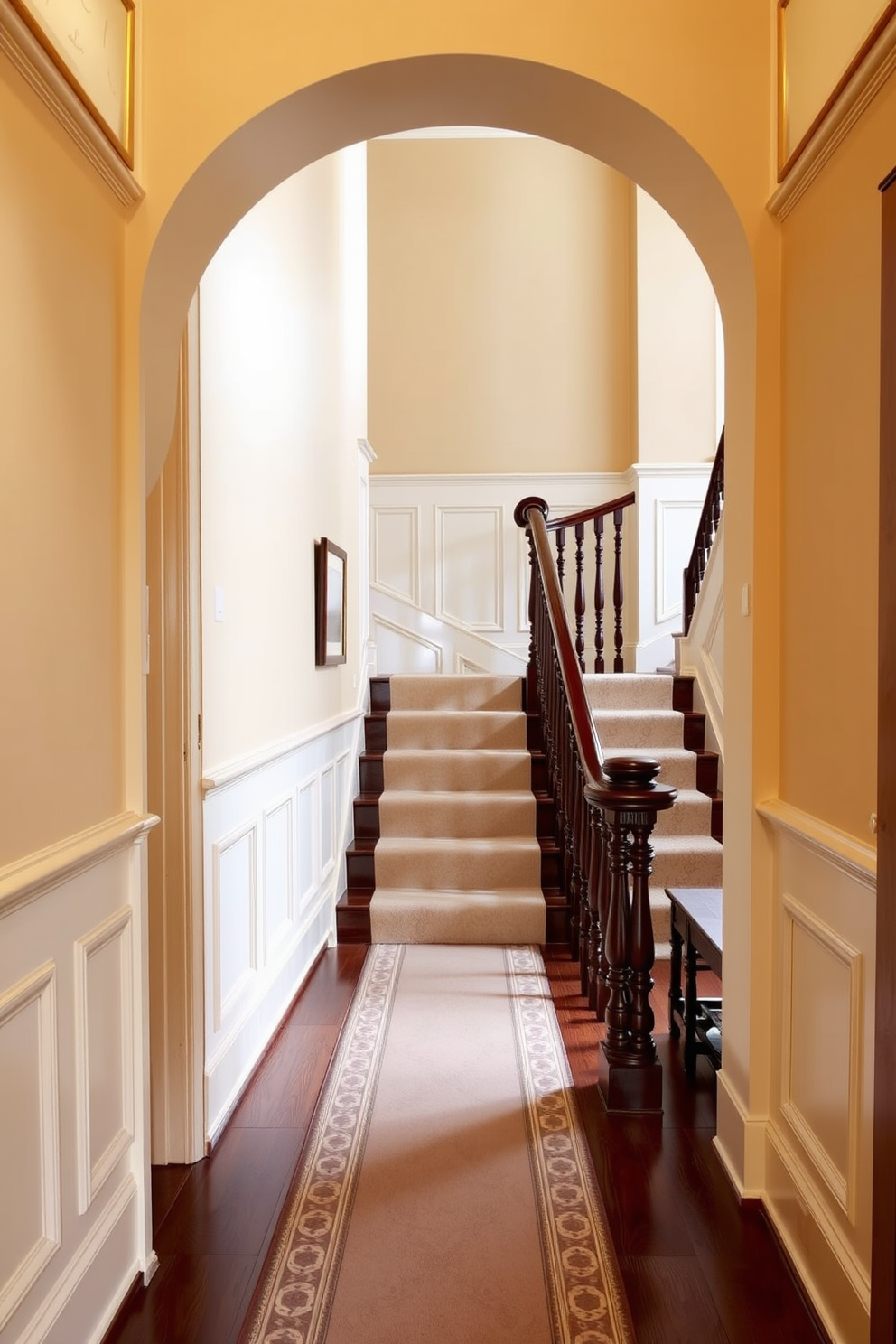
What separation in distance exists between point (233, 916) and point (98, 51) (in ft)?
7.40

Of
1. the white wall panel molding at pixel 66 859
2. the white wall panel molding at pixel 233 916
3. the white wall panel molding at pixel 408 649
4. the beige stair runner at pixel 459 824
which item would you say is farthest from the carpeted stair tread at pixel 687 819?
the white wall panel molding at pixel 66 859

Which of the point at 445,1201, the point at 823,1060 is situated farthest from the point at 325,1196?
the point at 823,1060

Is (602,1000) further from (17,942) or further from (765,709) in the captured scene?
(17,942)

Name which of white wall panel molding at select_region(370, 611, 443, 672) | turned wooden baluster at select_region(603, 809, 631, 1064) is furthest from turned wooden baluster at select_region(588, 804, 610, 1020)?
white wall panel molding at select_region(370, 611, 443, 672)

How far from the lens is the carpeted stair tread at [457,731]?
5.66 metres

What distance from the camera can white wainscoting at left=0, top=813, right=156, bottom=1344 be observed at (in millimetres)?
1557

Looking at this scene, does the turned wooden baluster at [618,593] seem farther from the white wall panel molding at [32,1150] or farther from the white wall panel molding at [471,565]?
the white wall panel molding at [32,1150]

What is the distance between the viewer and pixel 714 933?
283 centimetres

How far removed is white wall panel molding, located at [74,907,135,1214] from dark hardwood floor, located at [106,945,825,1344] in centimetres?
31

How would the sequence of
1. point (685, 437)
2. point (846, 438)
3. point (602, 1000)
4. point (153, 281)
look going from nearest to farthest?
point (846, 438)
point (153, 281)
point (602, 1000)
point (685, 437)

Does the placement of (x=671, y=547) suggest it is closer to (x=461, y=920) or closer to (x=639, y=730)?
(x=639, y=730)

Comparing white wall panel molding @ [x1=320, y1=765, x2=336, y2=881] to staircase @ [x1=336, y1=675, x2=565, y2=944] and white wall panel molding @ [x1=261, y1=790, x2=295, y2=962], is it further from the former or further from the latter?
white wall panel molding @ [x1=261, y1=790, x2=295, y2=962]

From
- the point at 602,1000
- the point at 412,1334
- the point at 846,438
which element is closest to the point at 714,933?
the point at 602,1000

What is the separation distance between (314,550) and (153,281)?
7.48 ft
